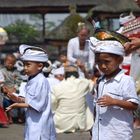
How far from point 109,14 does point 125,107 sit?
11419 mm

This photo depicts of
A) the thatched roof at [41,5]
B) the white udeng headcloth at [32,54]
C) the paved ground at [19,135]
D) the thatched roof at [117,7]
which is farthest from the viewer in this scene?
the thatched roof at [41,5]

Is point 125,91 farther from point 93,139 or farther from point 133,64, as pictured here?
point 133,64

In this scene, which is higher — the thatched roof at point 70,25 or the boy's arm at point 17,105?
the boy's arm at point 17,105

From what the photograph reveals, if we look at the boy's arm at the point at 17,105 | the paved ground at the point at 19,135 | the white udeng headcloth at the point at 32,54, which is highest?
the white udeng headcloth at the point at 32,54

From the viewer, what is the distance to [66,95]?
34.2 ft

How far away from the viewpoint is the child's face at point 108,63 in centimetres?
475

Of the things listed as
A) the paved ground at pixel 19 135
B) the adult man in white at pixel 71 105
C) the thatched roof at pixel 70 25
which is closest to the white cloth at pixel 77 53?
the adult man in white at pixel 71 105

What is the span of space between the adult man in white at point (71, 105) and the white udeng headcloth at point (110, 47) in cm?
567

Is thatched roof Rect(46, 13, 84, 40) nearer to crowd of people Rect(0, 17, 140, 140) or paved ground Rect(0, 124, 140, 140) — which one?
paved ground Rect(0, 124, 140, 140)

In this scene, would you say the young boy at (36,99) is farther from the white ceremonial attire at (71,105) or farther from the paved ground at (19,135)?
the white ceremonial attire at (71,105)

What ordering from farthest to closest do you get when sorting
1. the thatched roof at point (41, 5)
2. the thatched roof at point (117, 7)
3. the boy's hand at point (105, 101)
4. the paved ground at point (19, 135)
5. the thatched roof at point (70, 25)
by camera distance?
the thatched roof at point (41, 5), the thatched roof at point (70, 25), the thatched roof at point (117, 7), the paved ground at point (19, 135), the boy's hand at point (105, 101)

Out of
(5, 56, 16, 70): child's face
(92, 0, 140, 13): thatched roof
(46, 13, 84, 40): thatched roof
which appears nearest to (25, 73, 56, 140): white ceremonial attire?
(5, 56, 16, 70): child's face

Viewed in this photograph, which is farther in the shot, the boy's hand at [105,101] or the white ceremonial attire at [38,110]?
the white ceremonial attire at [38,110]

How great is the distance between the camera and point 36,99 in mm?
5918
